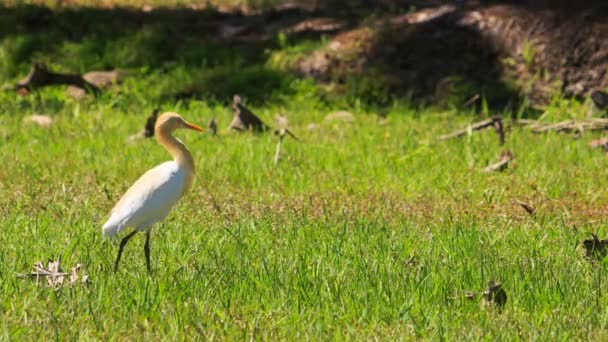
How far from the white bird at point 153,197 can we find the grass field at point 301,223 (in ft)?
0.63

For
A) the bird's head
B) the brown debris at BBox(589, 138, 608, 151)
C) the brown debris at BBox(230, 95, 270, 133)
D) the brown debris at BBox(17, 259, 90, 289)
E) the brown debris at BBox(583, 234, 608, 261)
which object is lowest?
the brown debris at BBox(589, 138, 608, 151)

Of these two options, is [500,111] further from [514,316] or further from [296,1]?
[514,316]

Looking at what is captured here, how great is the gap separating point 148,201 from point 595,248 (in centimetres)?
189

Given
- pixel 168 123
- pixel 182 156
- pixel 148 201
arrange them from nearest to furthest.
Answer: pixel 148 201
pixel 182 156
pixel 168 123

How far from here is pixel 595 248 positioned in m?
5.41

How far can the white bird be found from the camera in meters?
4.93

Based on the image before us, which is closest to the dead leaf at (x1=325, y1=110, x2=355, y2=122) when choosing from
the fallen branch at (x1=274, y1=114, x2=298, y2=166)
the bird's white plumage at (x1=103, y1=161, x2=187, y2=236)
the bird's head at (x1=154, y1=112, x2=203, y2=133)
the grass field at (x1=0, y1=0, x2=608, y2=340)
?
the grass field at (x1=0, y1=0, x2=608, y2=340)

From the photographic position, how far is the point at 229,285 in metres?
4.84

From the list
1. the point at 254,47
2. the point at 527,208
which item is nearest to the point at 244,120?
the point at 254,47

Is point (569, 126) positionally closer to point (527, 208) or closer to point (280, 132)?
→ point (280, 132)

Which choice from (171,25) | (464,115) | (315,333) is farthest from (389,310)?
(171,25)

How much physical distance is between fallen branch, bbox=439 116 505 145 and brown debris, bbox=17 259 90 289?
421 cm

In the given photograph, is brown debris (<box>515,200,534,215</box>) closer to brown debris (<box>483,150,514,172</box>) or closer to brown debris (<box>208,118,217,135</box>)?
brown debris (<box>483,150,514,172</box>)

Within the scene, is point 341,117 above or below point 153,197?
below
